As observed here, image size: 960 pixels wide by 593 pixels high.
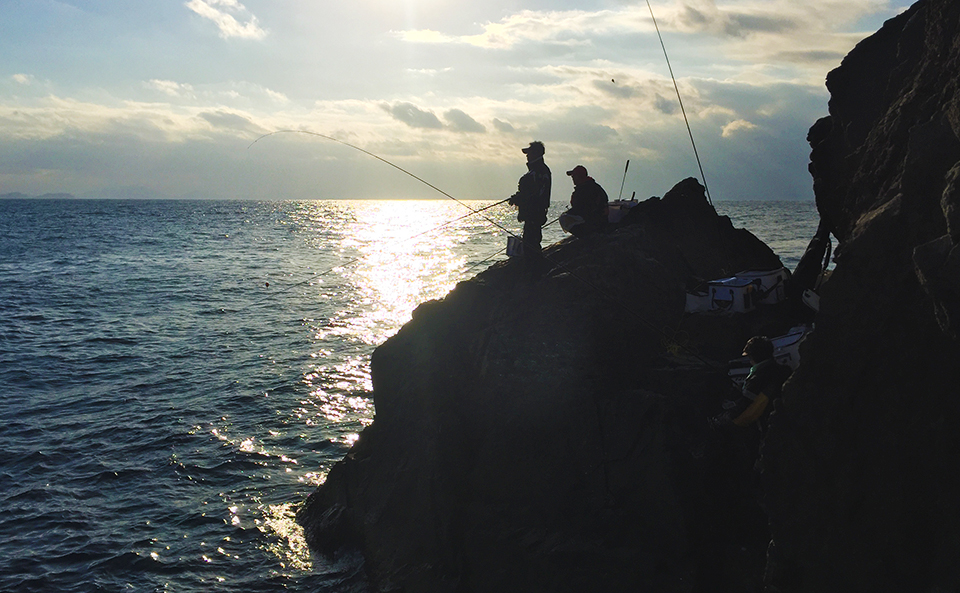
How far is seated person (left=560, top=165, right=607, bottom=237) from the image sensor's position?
11133 mm

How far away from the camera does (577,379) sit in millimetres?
8250

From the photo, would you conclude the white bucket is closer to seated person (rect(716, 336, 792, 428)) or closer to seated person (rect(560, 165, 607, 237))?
seated person (rect(560, 165, 607, 237))

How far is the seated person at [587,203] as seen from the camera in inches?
438

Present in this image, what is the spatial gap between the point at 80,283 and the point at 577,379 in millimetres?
34333

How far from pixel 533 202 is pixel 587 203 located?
1.34 m

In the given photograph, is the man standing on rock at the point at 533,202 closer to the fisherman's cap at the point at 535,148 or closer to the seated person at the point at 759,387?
the fisherman's cap at the point at 535,148

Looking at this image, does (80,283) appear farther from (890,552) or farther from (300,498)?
(890,552)

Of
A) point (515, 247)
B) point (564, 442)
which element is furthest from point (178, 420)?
point (564, 442)

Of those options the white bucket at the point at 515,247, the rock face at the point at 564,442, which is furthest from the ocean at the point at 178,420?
the white bucket at the point at 515,247

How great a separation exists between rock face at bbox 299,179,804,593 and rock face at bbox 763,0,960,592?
4.63 ft

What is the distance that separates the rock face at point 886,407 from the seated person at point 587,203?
5.61 metres

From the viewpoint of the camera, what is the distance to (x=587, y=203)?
11.2 m

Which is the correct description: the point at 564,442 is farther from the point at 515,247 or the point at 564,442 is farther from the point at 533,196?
the point at 533,196

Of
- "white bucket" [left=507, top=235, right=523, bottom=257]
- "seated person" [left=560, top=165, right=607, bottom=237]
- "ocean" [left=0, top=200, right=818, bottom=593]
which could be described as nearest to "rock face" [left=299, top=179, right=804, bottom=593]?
"white bucket" [left=507, top=235, right=523, bottom=257]
